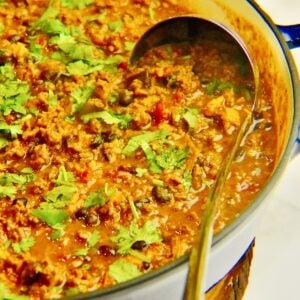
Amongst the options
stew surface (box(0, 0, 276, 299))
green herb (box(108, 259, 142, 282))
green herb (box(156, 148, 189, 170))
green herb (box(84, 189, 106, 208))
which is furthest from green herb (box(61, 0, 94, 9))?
green herb (box(108, 259, 142, 282))

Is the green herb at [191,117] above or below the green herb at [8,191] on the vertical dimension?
above

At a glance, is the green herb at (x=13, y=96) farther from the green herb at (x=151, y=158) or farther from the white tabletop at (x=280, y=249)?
the white tabletop at (x=280, y=249)

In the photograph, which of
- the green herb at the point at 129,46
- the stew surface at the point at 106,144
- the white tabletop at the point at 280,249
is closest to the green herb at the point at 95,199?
the stew surface at the point at 106,144

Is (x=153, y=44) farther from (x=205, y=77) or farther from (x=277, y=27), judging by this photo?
(x=277, y=27)

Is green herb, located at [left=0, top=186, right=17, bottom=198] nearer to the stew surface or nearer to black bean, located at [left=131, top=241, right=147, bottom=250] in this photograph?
the stew surface

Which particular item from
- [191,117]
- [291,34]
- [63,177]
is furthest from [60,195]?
[291,34]

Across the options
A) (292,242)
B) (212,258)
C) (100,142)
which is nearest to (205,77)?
(100,142)

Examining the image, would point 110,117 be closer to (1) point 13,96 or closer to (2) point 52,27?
(1) point 13,96
